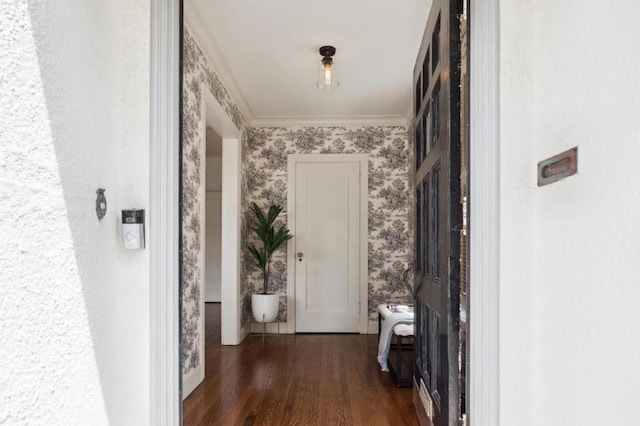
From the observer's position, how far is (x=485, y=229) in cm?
130

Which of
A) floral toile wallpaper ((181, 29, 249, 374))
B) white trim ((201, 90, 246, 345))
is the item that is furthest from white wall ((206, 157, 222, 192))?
floral toile wallpaper ((181, 29, 249, 374))

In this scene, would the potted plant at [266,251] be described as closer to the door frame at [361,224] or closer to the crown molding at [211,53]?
the door frame at [361,224]

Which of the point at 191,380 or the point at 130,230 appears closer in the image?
the point at 130,230

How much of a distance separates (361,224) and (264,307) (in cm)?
153

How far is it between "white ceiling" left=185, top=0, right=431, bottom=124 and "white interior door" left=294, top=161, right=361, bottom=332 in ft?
2.92

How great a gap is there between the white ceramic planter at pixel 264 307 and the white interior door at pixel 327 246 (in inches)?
19.4

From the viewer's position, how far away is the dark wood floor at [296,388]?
269 cm
